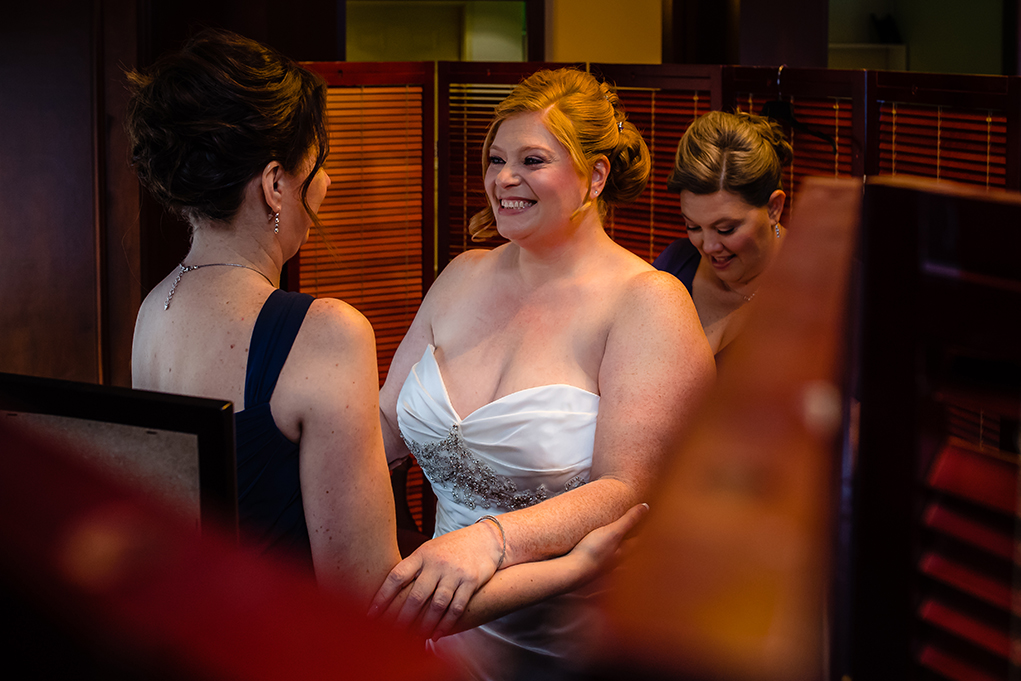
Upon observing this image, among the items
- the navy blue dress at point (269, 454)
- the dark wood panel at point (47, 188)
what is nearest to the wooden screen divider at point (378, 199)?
the dark wood panel at point (47, 188)

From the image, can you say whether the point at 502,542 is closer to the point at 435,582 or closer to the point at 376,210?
the point at 435,582

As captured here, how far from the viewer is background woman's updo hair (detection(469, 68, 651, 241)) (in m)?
2.14

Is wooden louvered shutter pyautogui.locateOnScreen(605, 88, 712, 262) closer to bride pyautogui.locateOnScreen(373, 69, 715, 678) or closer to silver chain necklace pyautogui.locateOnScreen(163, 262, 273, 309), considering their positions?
bride pyautogui.locateOnScreen(373, 69, 715, 678)

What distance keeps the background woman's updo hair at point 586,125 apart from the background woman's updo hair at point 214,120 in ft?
2.59

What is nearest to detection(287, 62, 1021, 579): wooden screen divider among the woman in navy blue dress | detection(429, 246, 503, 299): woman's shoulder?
detection(429, 246, 503, 299): woman's shoulder

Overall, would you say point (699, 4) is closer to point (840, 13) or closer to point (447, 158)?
point (447, 158)

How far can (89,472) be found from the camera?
12.7 inches

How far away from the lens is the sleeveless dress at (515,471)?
1.99 meters

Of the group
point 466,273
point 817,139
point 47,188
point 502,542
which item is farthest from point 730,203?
point 47,188

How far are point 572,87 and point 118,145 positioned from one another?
1.69 metres

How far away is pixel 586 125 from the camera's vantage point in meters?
2.18

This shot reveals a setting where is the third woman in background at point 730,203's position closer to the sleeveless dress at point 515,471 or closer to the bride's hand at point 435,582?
the sleeveless dress at point 515,471

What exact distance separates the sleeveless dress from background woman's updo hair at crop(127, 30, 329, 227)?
0.81 m

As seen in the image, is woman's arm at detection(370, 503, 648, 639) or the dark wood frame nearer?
the dark wood frame
